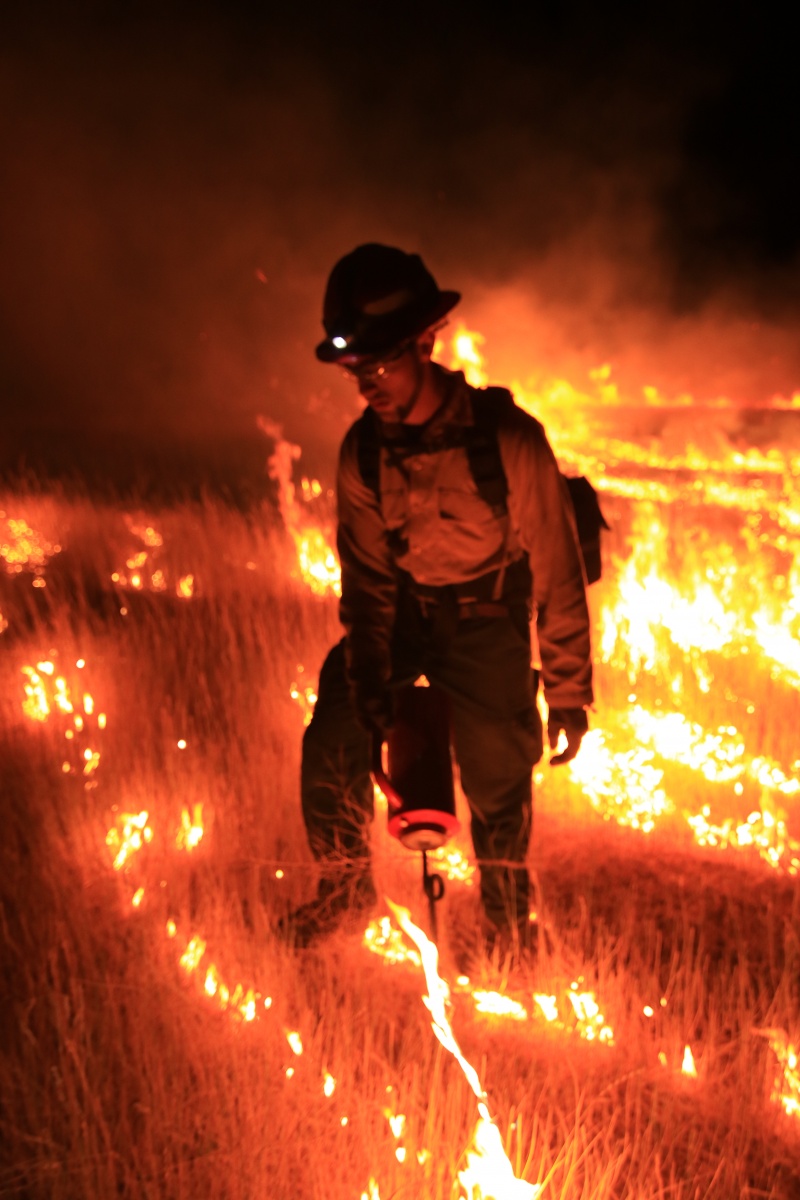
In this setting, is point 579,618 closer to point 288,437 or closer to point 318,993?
point 318,993

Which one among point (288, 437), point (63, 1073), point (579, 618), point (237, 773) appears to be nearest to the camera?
point (63, 1073)

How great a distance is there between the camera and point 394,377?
2557 millimetres

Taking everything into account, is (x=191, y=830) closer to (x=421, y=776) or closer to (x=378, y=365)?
(x=421, y=776)

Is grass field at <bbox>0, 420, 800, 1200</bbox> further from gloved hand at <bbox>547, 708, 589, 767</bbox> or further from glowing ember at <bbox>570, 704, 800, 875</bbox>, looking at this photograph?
gloved hand at <bbox>547, 708, 589, 767</bbox>

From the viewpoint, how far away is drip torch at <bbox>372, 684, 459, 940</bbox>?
8.23ft

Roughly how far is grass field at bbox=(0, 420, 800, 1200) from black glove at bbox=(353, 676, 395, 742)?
0.65m

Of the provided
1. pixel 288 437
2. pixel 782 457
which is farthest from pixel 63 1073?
pixel 288 437

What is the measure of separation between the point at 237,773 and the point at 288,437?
52.7 feet

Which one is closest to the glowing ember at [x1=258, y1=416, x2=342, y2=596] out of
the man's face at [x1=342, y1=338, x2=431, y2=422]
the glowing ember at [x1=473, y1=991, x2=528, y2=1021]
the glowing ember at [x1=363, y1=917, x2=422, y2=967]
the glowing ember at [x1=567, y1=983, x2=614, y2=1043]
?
the glowing ember at [x1=363, y1=917, x2=422, y2=967]

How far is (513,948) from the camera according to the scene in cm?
280

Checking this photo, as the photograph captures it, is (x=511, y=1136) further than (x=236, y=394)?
No

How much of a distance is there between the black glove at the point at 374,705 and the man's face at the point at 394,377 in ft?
2.55

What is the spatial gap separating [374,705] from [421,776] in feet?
1.01

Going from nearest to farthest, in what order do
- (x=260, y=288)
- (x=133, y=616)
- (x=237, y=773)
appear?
(x=237, y=773)
(x=133, y=616)
(x=260, y=288)
